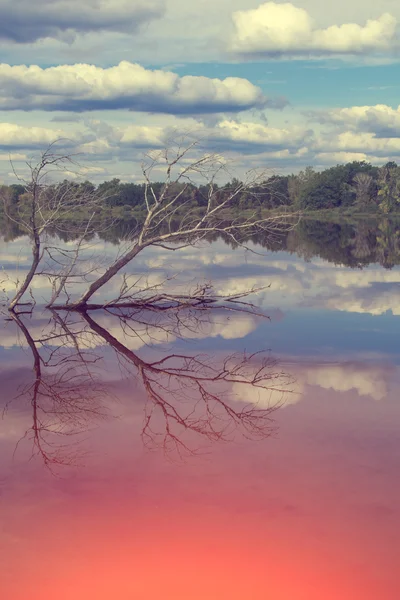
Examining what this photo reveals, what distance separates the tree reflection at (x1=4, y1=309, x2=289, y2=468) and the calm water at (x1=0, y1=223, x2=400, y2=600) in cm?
4

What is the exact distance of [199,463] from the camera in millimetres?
8789

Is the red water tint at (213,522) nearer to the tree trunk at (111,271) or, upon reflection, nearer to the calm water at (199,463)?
the calm water at (199,463)

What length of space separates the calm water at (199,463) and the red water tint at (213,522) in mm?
20

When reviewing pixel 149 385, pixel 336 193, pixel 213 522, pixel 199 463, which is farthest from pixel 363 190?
pixel 213 522

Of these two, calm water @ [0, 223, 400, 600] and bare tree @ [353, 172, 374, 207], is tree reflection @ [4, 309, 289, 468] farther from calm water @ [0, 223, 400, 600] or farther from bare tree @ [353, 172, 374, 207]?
bare tree @ [353, 172, 374, 207]

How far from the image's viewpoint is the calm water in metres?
6.38

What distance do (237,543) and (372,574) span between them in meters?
1.28

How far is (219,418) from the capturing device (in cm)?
1056

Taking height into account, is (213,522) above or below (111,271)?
below

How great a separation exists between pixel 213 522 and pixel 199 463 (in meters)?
1.60

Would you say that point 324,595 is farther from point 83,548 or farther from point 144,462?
point 144,462

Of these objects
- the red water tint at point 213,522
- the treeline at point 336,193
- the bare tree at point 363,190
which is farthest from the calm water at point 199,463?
the bare tree at point 363,190

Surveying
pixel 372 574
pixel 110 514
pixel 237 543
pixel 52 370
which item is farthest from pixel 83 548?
pixel 52 370

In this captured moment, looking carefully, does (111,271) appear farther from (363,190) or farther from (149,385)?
(363,190)
